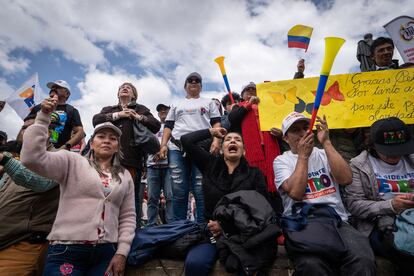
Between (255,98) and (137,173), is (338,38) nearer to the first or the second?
(255,98)

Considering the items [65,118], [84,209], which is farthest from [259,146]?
[65,118]

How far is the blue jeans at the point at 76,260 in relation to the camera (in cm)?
227

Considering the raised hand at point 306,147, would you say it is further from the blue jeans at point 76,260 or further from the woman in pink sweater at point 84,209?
the blue jeans at point 76,260

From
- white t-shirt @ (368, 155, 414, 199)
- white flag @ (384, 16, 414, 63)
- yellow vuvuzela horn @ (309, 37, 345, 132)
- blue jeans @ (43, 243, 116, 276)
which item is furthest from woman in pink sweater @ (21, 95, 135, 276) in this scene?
white flag @ (384, 16, 414, 63)

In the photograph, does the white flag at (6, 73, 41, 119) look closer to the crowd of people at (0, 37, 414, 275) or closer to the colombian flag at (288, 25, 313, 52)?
the crowd of people at (0, 37, 414, 275)

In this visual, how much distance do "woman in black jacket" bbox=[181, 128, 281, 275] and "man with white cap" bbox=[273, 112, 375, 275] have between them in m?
0.33

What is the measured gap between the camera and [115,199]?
267 cm

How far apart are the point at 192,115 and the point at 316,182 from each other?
2.22 meters

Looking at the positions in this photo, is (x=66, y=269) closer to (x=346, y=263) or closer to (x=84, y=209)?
(x=84, y=209)

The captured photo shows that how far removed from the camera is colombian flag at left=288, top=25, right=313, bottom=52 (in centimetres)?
427

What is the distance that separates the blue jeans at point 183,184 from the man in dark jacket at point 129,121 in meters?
0.52

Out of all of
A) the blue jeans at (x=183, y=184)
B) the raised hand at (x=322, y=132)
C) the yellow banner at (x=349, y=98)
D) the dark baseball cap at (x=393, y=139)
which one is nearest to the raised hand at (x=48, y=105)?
the blue jeans at (x=183, y=184)

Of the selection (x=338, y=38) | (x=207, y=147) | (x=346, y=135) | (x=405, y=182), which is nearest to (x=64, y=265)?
(x=207, y=147)

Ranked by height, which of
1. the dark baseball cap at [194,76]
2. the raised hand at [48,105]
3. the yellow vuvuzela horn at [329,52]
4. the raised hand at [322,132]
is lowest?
the raised hand at [322,132]
